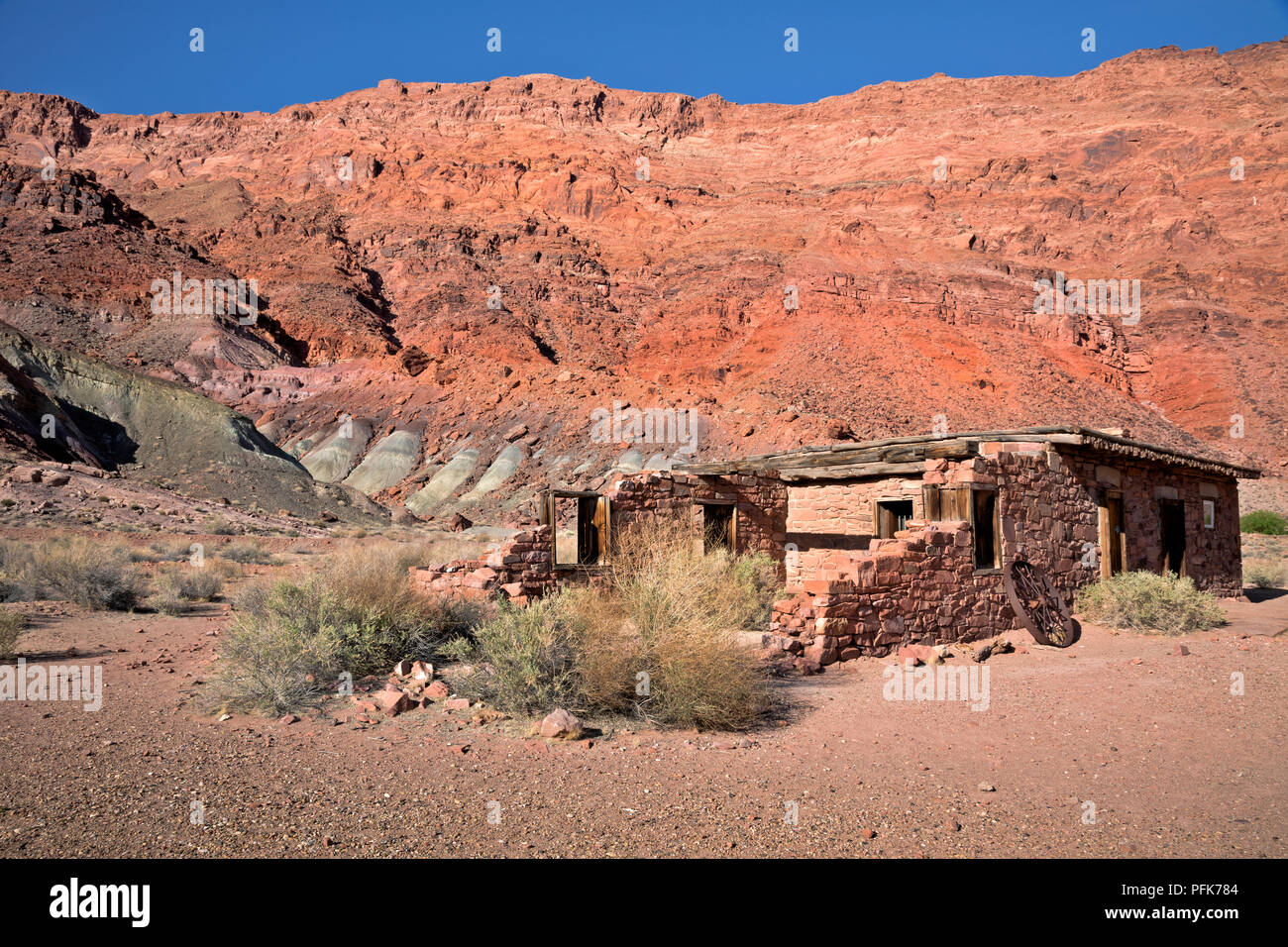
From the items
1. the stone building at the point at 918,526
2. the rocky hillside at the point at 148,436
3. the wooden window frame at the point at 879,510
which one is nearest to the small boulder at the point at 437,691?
the stone building at the point at 918,526

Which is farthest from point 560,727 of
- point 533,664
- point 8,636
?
point 8,636

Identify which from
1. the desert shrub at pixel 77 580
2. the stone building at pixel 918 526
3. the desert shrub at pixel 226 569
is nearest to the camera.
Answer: the stone building at pixel 918 526

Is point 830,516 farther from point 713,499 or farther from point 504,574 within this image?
point 504,574

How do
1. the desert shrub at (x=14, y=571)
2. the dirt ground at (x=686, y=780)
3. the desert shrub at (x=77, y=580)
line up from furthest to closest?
the desert shrub at (x=14, y=571) → the desert shrub at (x=77, y=580) → the dirt ground at (x=686, y=780)

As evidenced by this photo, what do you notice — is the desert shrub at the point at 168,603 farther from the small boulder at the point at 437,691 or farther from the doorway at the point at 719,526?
the doorway at the point at 719,526

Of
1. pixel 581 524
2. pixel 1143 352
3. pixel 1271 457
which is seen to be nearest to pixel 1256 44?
pixel 1143 352

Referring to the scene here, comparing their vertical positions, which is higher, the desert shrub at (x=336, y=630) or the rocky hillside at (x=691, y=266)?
the rocky hillside at (x=691, y=266)

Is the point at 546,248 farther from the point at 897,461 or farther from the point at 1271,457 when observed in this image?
the point at 897,461

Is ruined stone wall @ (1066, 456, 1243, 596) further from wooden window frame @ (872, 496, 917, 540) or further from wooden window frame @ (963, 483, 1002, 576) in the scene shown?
wooden window frame @ (872, 496, 917, 540)
